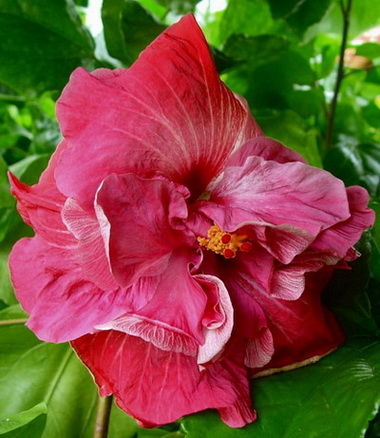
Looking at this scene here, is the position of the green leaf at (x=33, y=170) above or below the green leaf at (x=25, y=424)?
above

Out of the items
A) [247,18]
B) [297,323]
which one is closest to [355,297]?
[297,323]

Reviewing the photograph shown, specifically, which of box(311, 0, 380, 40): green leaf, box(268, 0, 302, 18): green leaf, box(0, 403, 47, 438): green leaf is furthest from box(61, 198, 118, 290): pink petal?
box(311, 0, 380, 40): green leaf

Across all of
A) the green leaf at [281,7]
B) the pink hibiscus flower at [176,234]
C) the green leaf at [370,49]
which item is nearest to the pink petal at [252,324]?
the pink hibiscus flower at [176,234]

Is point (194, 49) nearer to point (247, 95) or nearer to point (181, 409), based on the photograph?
point (181, 409)

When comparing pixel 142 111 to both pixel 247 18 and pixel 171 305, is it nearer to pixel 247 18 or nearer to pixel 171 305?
pixel 171 305

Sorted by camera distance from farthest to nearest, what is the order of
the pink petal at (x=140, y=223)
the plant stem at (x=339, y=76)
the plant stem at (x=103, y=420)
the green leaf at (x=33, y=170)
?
the plant stem at (x=339, y=76), the green leaf at (x=33, y=170), the plant stem at (x=103, y=420), the pink petal at (x=140, y=223)

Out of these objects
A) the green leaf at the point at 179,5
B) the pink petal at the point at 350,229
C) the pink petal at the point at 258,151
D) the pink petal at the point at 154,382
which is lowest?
the pink petal at the point at 154,382

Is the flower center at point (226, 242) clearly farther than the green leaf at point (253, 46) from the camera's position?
No

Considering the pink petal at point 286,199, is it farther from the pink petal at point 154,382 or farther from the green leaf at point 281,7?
the green leaf at point 281,7
